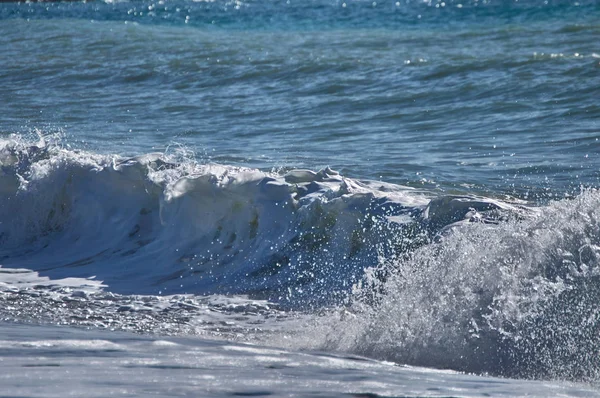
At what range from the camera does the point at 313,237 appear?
622cm

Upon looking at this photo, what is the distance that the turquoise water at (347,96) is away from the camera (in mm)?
8727

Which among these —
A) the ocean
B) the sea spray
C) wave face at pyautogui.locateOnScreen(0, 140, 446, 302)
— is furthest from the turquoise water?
the sea spray

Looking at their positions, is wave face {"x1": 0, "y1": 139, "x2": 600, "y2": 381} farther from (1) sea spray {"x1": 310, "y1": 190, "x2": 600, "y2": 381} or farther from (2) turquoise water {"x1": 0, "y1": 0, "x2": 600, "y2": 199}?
(2) turquoise water {"x1": 0, "y1": 0, "x2": 600, "y2": 199}

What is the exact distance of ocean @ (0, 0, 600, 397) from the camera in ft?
13.4

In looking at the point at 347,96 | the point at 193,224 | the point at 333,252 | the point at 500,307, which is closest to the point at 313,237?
the point at 333,252

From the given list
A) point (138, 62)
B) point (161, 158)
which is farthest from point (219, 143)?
point (138, 62)

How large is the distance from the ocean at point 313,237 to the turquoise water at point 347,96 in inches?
2.5

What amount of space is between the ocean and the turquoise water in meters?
0.06

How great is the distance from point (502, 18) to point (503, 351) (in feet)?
71.4

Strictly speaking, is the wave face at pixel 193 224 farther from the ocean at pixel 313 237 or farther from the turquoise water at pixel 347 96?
the turquoise water at pixel 347 96

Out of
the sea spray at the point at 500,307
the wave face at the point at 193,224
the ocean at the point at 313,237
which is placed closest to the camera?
the ocean at the point at 313,237

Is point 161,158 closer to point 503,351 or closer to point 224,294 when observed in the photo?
point 224,294

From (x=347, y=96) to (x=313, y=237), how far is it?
7115mm

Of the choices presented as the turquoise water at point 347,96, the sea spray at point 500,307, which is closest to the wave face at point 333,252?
the sea spray at point 500,307
